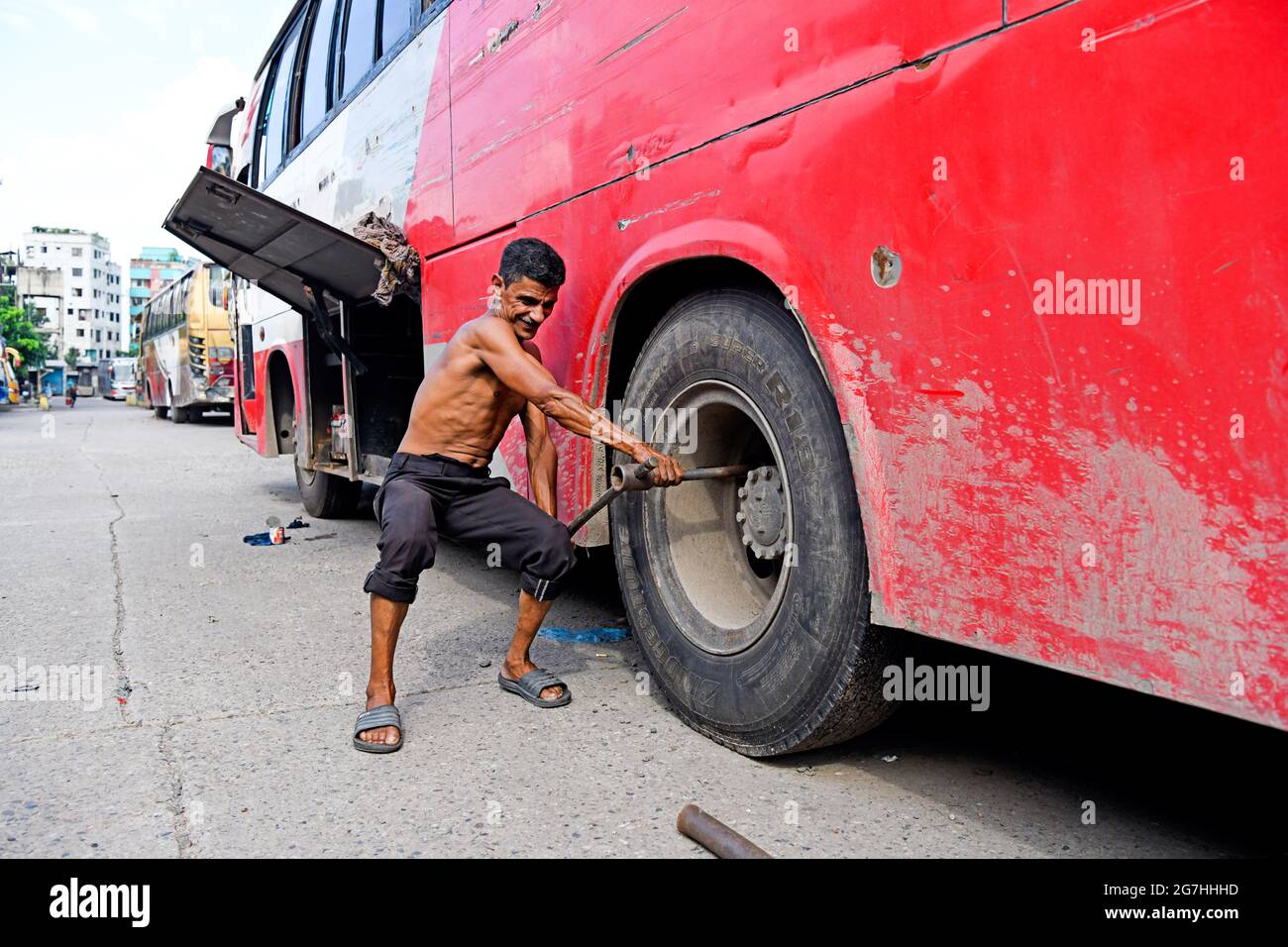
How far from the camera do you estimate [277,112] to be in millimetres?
7309

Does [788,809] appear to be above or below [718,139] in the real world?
below

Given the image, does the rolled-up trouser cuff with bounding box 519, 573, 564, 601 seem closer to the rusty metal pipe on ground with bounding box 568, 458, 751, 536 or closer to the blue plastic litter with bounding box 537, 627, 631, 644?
the rusty metal pipe on ground with bounding box 568, 458, 751, 536

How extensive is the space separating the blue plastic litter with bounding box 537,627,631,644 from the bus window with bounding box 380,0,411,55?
2.81 m

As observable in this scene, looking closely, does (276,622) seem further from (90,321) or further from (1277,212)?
(90,321)

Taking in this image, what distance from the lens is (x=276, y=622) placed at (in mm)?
4117

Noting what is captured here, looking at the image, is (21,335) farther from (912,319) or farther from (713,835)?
(912,319)

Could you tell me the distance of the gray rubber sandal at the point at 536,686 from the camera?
3.02 m

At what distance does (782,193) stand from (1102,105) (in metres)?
0.79

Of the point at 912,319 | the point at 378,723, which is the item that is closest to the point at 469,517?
the point at 378,723

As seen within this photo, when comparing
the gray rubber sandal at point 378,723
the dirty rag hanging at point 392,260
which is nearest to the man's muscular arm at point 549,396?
the gray rubber sandal at point 378,723

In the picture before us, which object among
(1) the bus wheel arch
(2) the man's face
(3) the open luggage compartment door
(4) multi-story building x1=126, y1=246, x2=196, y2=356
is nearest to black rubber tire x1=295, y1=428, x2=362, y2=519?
(1) the bus wheel arch

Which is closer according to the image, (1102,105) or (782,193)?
(1102,105)

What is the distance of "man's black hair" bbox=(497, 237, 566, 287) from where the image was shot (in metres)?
2.91
